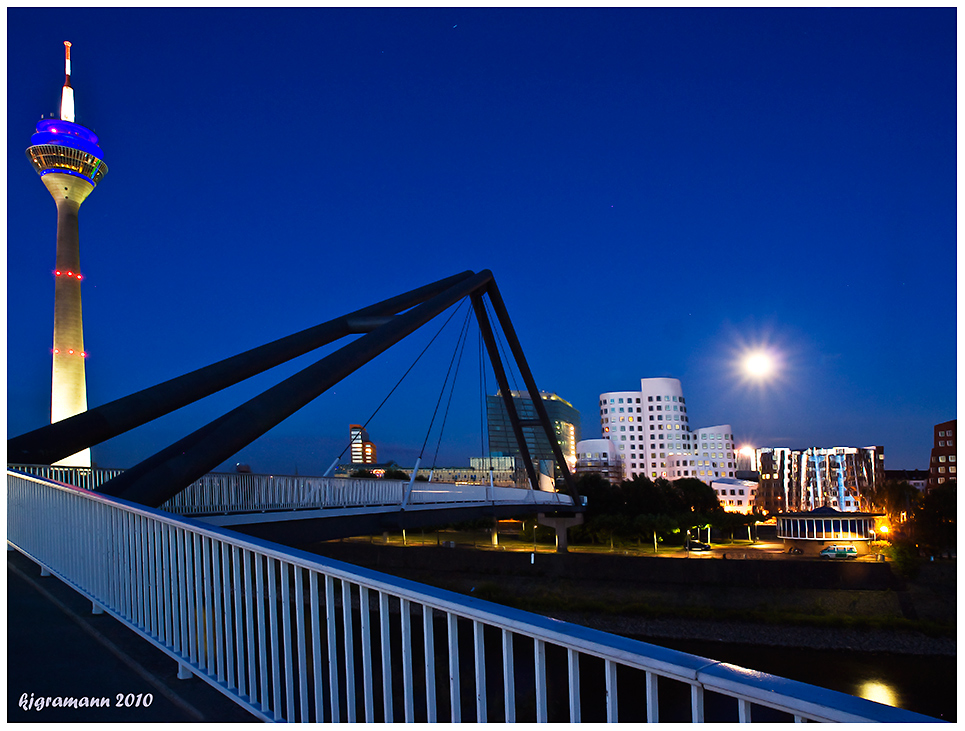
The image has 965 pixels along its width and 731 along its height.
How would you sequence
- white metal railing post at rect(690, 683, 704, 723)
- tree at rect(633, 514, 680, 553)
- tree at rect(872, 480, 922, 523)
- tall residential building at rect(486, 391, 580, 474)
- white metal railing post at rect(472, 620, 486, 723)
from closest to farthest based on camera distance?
white metal railing post at rect(690, 683, 704, 723) < white metal railing post at rect(472, 620, 486, 723) < tree at rect(633, 514, 680, 553) < tree at rect(872, 480, 922, 523) < tall residential building at rect(486, 391, 580, 474)

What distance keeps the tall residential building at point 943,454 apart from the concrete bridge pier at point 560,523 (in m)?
58.0

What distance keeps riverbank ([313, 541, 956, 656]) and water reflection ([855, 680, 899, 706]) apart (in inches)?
126

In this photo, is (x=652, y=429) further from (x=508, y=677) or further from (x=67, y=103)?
(x=508, y=677)

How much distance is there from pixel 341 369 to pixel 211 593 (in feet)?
24.7

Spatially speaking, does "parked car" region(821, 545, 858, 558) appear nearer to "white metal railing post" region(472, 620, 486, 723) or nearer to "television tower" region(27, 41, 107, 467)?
"white metal railing post" region(472, 620, 486, 723)

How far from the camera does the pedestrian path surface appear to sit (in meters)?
3.44

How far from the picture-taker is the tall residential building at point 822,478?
228 ft

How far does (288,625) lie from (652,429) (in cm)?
10603

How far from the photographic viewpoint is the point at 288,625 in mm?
3170

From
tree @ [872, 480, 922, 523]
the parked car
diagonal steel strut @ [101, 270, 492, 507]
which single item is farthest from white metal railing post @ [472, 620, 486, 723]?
tree @ [872, 480, 922, 523]

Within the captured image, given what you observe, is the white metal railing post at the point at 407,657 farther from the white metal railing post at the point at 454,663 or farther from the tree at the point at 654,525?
the tree at the point at 654,525

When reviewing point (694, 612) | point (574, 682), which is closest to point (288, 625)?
point (574, 682)

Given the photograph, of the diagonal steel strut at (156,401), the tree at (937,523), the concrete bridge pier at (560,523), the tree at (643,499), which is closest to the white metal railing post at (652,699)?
the diagonal steel strut at (156,401)

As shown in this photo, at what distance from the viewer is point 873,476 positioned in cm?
6919
